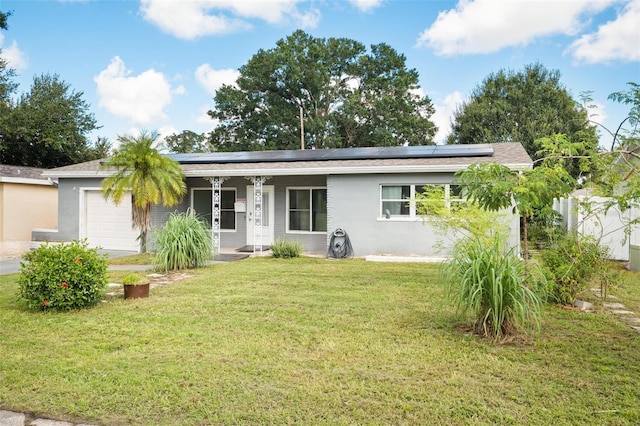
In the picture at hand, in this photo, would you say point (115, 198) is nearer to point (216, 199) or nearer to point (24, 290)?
point (216, 199)

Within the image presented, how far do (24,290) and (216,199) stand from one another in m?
8.00

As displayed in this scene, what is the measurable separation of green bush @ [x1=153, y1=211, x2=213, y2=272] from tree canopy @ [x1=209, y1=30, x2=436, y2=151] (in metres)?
19.6

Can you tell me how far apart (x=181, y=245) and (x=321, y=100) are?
905 inches

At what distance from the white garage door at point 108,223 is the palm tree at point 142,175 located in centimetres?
215

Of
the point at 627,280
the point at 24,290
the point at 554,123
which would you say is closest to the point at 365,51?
the point at 554,123

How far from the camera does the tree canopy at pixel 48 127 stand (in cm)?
2536

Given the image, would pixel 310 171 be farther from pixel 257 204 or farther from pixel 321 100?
pixel 321 100

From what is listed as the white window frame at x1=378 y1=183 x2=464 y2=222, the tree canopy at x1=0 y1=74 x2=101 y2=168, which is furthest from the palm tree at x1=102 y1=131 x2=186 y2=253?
the tree canopy at x1=0 y1=74 x2=101 y2=168

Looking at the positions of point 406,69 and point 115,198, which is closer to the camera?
point 115,198

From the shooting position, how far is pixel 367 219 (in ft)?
41.0

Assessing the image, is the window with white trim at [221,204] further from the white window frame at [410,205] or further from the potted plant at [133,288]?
the potted plant at [133,288]

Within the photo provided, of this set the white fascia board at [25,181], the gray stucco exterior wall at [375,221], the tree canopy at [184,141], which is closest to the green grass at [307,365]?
the gray stucco exterior wall at [375,221]

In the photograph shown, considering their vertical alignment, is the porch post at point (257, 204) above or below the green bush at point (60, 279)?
above

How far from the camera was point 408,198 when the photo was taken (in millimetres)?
12008
